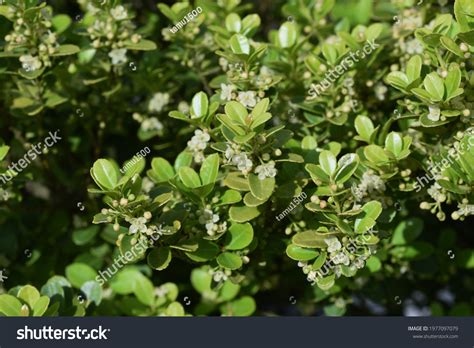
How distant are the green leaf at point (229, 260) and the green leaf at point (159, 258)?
0.19 metres

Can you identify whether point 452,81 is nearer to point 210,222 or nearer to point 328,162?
point 328,162

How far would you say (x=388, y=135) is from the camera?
250cm

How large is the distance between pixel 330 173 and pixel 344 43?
719 millimetres

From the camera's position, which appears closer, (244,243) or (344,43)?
(244,243)

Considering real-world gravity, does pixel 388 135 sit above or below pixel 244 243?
above

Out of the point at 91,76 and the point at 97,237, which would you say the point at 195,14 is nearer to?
the point at 91,76

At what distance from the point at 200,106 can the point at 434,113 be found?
795 mm

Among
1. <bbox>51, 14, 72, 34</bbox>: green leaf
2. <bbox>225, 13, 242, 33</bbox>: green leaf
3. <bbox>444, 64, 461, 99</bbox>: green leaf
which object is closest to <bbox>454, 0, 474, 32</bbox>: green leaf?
<bbox>444, 64, 461, 99</bbox>: green leaf

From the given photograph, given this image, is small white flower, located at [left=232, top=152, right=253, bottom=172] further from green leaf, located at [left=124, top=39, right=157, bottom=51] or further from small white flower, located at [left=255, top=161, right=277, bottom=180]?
green leaf, located at [left=124, top=39, right=157, bottom=51]

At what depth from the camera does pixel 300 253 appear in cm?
243

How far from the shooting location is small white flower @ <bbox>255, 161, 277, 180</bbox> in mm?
2379

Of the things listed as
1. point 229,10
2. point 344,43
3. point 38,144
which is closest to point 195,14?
point 229,10

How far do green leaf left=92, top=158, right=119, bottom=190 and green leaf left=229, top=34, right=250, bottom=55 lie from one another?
626 mm

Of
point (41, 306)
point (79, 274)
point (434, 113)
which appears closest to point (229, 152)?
point (434, 113)
